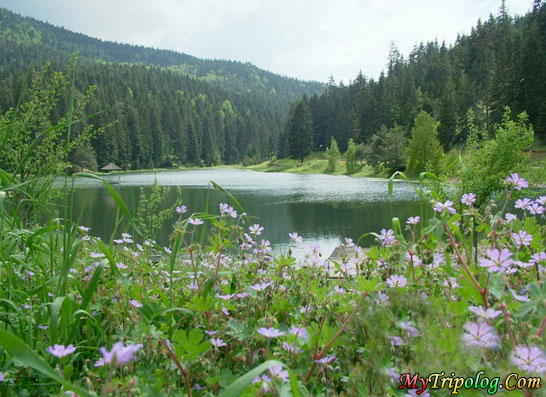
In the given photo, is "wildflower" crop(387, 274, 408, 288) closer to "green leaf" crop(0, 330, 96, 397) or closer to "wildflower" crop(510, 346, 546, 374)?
"wildflower" crop(510, 346, 546, 374)

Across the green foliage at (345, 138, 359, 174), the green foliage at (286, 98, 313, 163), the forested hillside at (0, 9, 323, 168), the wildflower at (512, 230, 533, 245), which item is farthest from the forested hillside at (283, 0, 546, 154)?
the wildflower at (512, 230, 533, 245)

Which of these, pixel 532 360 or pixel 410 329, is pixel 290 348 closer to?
pixel 410 329

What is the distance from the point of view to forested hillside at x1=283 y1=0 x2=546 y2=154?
45188 millimetres

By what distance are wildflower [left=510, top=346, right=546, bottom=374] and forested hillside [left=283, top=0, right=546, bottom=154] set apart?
49.2 meters

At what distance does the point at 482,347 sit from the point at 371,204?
84.7 ft

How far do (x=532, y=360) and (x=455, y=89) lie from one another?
68.3m

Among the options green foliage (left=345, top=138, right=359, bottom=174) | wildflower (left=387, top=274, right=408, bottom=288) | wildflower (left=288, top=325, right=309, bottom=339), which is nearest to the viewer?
wildflower (left=288, top=325, right=309, bottom=339)

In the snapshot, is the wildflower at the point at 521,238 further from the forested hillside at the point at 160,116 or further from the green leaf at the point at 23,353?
the forested hillside at the point at 160,116

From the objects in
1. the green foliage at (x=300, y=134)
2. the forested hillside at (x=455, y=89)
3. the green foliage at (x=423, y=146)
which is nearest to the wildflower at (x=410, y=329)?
the green foliage at (x=423, y=146)

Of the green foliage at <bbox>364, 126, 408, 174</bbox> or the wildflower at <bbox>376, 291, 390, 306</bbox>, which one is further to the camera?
the green foliage at <bbox>364, 126, 408, 174</bbox>

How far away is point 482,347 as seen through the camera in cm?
79

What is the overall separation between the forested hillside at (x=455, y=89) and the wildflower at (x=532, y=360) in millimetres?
49242

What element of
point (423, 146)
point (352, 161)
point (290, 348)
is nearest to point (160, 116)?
point (352, 161)

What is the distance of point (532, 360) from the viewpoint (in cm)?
69
